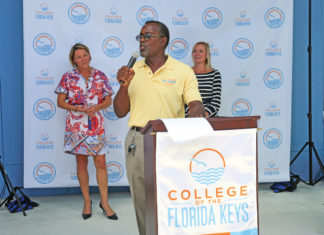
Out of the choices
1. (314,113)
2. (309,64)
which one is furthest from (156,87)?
(314,113)

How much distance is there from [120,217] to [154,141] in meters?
2.14

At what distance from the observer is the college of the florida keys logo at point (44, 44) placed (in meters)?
3.90

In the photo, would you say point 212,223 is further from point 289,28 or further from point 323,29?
point 323,29

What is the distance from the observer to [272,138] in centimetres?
437

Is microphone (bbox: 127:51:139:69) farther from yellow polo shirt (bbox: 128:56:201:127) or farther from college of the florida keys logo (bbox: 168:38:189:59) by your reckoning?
college of the florida keys logo (bbox: 168:38:189:59)

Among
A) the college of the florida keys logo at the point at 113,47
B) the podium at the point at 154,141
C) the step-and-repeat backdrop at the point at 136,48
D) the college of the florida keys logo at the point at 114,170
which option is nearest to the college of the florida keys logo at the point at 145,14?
the step-and-repeat backdrop at the point at 136,48

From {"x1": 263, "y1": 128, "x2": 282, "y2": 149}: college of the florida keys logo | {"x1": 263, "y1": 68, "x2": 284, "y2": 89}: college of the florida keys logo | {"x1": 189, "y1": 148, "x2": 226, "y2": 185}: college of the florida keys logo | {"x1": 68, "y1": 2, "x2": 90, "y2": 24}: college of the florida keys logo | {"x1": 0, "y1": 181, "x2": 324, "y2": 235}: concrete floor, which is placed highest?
{"x1": 68, "y1": 2, "x2": 90, "y2": 24}: college of the florida keys logo

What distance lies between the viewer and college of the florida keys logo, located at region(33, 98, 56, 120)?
13.0 ft

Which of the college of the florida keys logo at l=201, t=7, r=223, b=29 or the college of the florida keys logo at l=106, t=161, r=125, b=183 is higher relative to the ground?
the college of the florida keys logo at l=201, t=7, r=223, b=29

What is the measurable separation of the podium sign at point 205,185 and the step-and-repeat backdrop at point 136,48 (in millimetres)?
2642

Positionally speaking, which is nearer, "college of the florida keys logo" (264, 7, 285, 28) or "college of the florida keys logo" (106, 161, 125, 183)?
"college of the florida keys logo" (106, 161, 125, 183)

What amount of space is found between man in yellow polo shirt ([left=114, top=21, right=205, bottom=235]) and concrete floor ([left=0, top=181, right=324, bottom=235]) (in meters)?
1.08

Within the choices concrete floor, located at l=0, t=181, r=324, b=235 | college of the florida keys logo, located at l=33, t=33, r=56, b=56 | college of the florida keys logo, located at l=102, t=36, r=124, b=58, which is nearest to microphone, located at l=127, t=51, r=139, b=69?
concrete floor, located at l=0, t=181, r=324, b=235

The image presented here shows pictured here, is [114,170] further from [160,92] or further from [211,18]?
[160,92]
